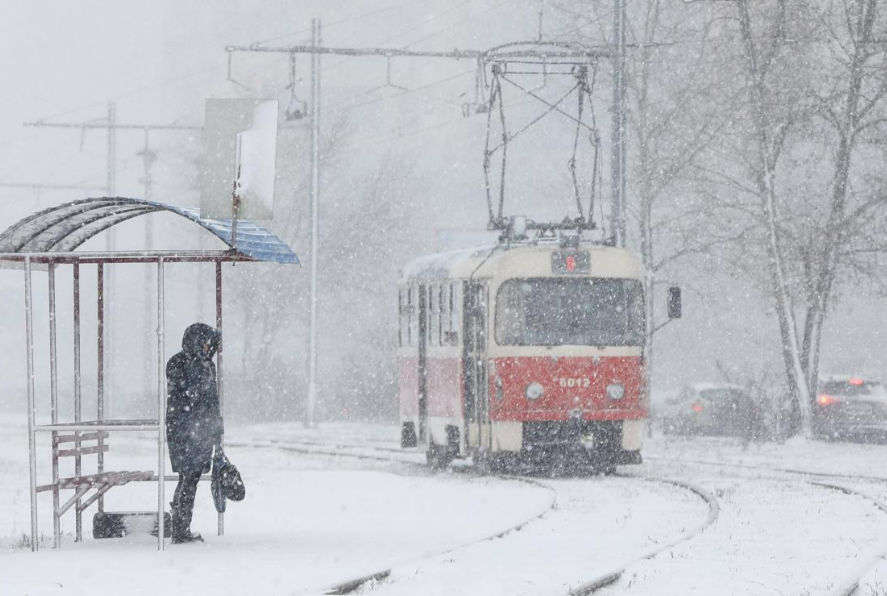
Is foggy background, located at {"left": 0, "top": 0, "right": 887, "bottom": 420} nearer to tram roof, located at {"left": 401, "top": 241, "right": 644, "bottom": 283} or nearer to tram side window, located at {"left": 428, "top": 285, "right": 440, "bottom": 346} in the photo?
tram side window, located at {"left": 428, "top": 285, "right": 440, "bottom": 346}

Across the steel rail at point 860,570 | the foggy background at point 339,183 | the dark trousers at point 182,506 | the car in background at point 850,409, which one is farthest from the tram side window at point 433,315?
the car in background at point 850,409

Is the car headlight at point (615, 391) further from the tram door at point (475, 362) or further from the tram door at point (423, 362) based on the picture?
the tram door at point (423, 362)

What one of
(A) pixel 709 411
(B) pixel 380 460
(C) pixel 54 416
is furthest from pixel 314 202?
(C) pixel 54 416

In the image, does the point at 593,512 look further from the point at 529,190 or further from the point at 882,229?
the point at 529,190

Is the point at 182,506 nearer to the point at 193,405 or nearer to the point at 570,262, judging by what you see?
the point at 193,405

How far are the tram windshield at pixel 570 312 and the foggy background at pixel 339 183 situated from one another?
141 inches

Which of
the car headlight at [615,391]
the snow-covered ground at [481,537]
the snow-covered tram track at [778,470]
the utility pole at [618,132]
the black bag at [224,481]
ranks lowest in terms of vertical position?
the snow-covered tram track at [778,470]

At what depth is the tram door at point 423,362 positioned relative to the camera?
24828 millimetres

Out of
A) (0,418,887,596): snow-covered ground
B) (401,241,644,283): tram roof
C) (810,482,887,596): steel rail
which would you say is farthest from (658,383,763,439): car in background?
(810,482,887,596): steel rail

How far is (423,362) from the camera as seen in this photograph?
24.9 metres

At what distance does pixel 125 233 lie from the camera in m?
106

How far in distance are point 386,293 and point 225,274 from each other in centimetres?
610

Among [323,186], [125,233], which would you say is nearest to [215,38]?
[125,233]

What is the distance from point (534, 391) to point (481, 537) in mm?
7933
